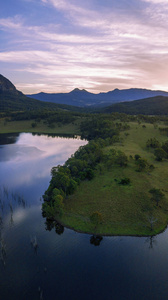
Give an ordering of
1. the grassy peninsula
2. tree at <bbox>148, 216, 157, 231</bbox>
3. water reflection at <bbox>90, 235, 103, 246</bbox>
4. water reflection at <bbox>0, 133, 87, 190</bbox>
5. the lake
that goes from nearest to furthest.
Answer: the lake < water reflection at <bbox>90, 235, 103, 246</bbox> < tree at <bbox>148, 216, 157, 231</bbox> < the grassy peninsula < water reflection at <bbox>0, 133, 87, 190</bbox>

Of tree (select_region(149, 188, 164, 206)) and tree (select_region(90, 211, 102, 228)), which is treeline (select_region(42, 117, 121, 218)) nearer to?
tree (select_region(90, 211, 102, 228))

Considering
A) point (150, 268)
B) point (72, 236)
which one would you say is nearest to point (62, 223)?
point (72, 236)

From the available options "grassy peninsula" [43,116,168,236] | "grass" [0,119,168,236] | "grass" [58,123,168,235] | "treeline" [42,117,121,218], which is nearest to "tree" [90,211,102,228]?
"grassy peninsula" [43,116,168,236]

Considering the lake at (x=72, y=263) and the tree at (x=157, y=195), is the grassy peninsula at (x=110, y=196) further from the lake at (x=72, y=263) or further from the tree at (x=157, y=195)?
the lake at (x=72, y=263)

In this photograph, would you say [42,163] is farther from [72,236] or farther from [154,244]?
[154,244]

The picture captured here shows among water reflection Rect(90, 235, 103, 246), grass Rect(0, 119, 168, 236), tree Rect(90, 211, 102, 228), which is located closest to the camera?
water reflection Rect(90, 235, 103, 246)

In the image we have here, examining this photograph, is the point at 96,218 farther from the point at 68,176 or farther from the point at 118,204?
the point at 68,176
